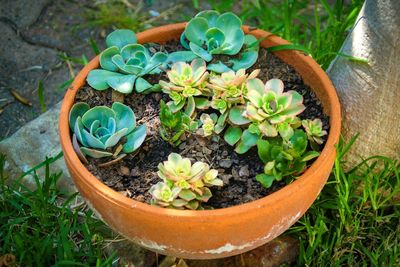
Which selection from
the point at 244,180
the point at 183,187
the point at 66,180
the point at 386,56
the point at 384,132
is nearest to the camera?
the point at 183,187

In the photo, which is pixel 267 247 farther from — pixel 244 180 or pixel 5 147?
pixel 5 147

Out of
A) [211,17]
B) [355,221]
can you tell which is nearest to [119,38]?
[211,17]

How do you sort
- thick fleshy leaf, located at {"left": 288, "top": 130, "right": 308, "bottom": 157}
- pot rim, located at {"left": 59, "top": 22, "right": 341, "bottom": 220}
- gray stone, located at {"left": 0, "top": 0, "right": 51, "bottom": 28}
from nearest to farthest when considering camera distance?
pot rim, located at {"left": 59, "top": 22, "right": 341, "bottom": 220} → thick fleshy leaf, located at {"left": 288, "top": 130, "right": 308, "bottom": 157} → gray stone, located at {"left": 0, "top": 0, "right": 51, "bottom": 28}

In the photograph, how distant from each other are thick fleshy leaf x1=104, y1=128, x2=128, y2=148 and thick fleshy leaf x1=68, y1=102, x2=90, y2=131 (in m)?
0.13

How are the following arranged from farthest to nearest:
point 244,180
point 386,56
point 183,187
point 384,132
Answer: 1. point 384,132
2. point 386,56
3. point 244,180
4. point 183,187

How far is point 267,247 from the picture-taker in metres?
1.80

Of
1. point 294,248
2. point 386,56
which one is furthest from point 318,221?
point 386,56

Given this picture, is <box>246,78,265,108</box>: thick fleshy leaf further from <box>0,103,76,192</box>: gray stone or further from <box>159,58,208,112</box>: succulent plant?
<box>0,103,76,192</box>: gray stone

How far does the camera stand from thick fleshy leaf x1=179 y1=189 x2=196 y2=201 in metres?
1.43

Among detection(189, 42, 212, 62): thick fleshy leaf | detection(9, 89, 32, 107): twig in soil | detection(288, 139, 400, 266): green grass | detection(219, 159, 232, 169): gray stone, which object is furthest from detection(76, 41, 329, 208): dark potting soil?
detection(9, 89, 32, 107): twig in soil

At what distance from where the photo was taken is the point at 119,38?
1.75 m

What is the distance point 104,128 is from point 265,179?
0.42m

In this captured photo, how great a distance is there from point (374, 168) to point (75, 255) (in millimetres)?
872

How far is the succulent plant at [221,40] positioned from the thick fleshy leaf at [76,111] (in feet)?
1.07
